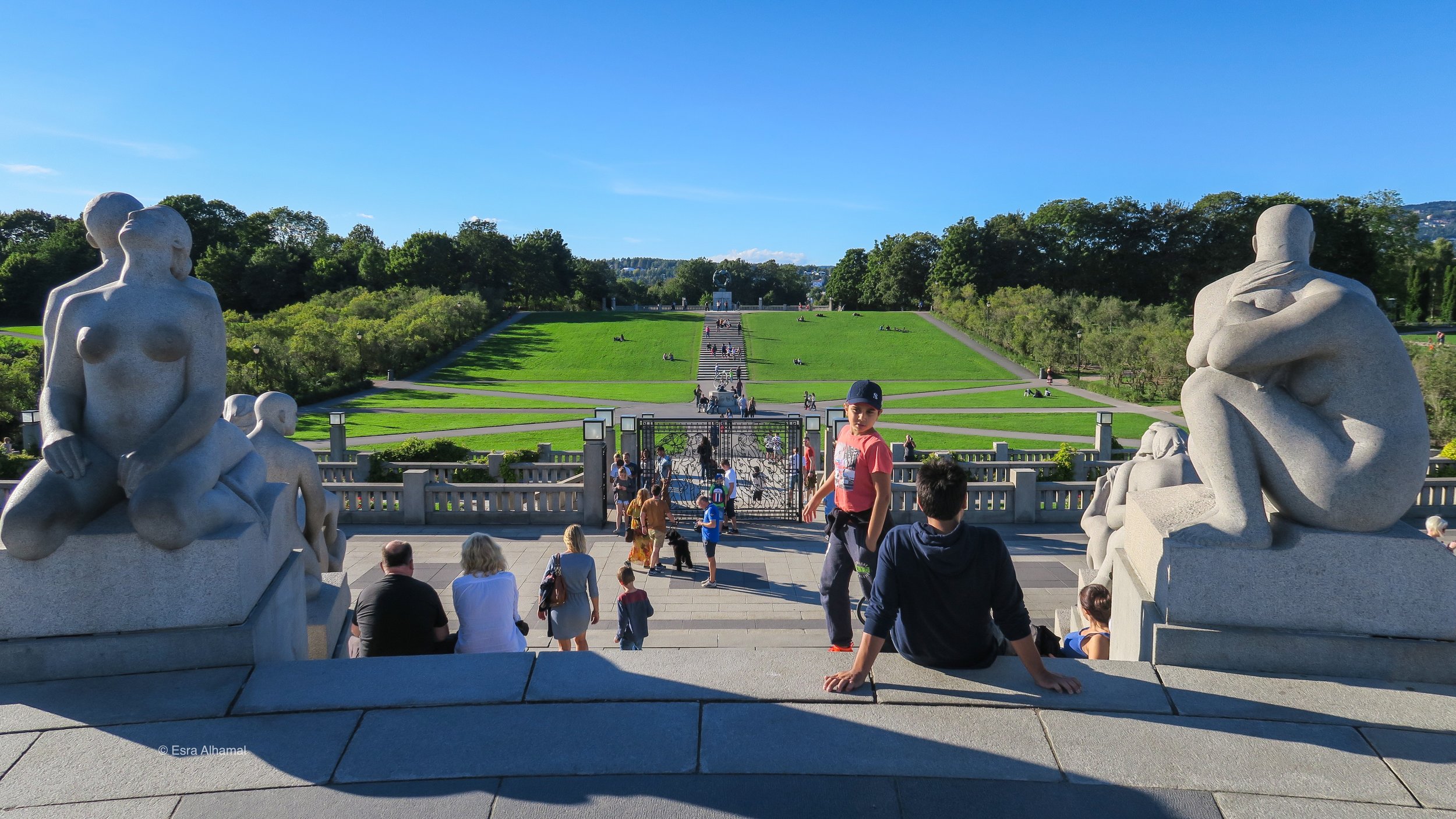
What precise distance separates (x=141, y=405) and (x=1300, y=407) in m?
5.99

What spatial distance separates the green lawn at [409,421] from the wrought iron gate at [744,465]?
6.45m

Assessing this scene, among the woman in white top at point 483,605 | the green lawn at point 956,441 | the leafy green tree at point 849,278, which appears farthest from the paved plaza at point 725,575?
the leafy green tree at point 849,278

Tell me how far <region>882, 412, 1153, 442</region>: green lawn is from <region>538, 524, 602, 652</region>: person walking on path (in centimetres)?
2560

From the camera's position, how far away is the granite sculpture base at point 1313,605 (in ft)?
13.4

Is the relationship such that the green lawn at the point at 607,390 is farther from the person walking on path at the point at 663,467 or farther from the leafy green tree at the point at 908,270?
the leafy green tree at the point at 908,270

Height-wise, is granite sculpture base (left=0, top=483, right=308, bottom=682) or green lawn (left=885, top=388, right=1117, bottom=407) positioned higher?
granite sculpture base (left=0, top=483, right=308, bottom=682)

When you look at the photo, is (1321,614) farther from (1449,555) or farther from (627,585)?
(627,585)

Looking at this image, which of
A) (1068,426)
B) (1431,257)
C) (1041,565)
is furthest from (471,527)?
(1431,257)

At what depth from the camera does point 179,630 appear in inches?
158

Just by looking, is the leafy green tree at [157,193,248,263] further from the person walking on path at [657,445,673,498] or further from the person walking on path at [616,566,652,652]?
the person walking on path at [616,566,652,652]

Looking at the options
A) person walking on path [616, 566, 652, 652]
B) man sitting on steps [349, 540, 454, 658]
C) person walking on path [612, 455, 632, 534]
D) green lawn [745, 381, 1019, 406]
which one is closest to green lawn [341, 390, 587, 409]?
green lawn [745, 381, 1019, 406]

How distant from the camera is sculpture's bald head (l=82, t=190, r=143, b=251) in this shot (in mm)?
4324

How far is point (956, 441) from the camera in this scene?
2722 cm

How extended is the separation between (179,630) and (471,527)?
37.1 feet
